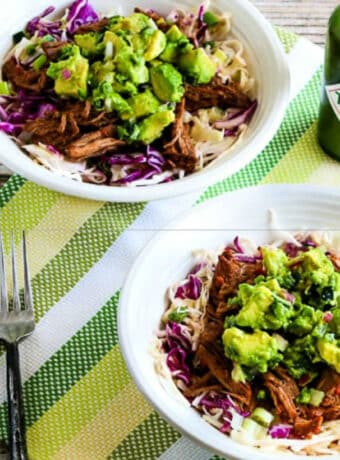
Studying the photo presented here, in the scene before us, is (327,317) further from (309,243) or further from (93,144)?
(93,144)

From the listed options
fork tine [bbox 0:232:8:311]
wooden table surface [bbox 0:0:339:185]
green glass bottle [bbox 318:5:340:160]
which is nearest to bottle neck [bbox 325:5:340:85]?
green glass bottle [bbox 318:5:340:160]

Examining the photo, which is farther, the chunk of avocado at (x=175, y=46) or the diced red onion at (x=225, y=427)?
the chunk of avocado at (x=175, y=46)

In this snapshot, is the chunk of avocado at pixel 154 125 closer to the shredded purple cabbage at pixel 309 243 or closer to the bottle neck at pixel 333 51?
the bottle neck at pixel 333 51

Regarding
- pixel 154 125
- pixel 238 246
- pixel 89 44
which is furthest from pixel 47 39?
pixel 238 246

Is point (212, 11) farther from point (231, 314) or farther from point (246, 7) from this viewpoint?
point (231, 314)

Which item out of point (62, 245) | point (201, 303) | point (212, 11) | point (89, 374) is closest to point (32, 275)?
point (62, 245)

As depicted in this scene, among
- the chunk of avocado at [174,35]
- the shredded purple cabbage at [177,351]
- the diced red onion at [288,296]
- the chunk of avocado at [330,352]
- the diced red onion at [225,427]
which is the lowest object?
the diced red onion at [225,427]

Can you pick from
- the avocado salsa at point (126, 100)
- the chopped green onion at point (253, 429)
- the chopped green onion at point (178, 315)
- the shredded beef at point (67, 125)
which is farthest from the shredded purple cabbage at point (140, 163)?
the chopped green onion at point (253, 429)
